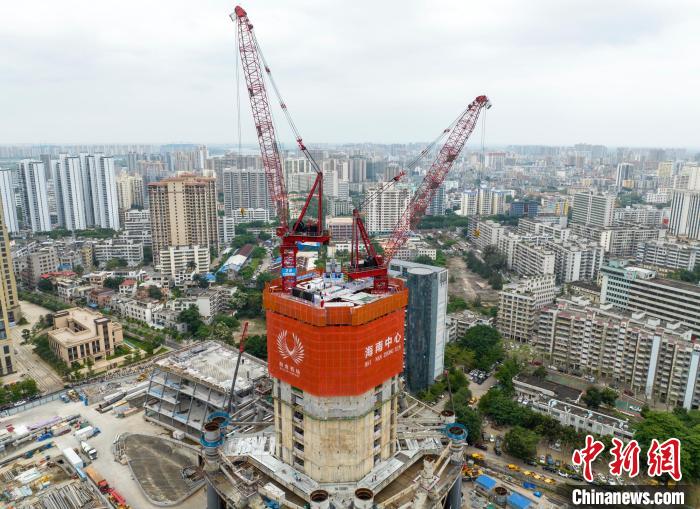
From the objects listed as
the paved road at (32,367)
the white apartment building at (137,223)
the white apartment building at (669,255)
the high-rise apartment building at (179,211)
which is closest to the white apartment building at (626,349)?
the white apartment building at (669,255)

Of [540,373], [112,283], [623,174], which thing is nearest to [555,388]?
[540,373]

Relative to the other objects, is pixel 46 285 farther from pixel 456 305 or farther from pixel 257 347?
pixel 456 305

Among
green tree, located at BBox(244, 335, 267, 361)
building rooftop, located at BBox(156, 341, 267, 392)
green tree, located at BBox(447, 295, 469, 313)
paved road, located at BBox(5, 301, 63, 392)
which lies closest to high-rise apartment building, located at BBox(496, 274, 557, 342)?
green tree, located at BBox(447, 295, 469, 313)

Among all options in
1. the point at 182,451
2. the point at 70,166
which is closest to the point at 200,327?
the point at 182,451

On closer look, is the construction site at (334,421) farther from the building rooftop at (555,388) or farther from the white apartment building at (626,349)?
the white apartment building at (626,349)

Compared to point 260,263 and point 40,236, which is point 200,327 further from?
point 40,236

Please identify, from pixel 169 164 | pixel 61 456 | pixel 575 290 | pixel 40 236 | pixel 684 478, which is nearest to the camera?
pixel 684 478

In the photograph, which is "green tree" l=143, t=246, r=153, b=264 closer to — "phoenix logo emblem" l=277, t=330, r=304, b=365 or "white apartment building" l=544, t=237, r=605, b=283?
"white apartment building" l=544, t=237, r=605, b=283
